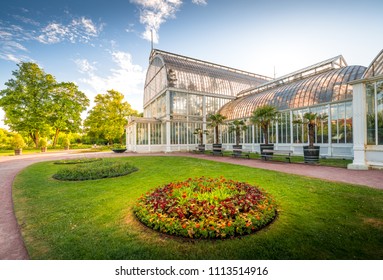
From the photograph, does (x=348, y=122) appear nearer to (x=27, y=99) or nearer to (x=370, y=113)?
(x=370, y=113)

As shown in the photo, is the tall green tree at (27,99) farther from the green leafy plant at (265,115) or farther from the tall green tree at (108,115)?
the green leafy plant at (265,115)

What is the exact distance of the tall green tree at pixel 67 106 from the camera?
35.1 metres

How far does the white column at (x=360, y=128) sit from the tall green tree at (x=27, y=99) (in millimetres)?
44665

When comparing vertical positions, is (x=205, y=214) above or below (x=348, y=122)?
below

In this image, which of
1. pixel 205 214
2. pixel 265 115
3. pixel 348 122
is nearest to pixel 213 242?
pixel 205 214

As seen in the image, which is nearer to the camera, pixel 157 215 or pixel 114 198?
pixel 157 215

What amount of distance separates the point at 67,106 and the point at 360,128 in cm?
4571

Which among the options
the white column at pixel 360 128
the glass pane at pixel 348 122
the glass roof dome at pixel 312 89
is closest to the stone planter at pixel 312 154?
the white column at pixel 360 128

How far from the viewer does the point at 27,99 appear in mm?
31438

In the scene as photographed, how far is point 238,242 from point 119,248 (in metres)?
2.15
